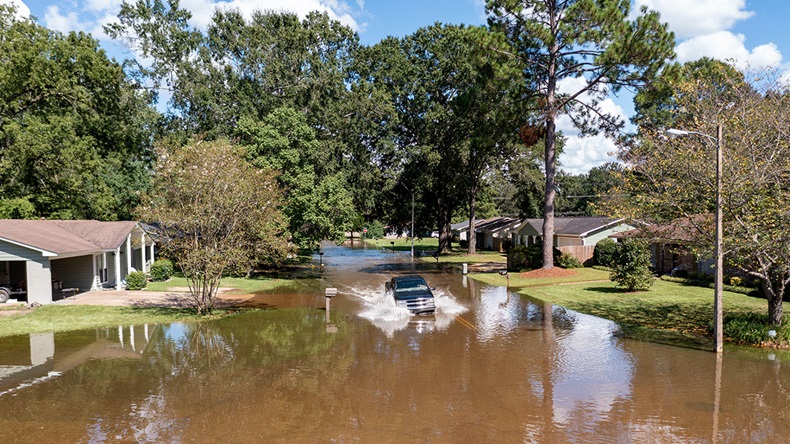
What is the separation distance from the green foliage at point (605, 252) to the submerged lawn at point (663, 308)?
5.23 m

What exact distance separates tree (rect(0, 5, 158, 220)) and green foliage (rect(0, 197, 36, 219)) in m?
1.26

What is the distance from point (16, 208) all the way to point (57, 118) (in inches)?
266

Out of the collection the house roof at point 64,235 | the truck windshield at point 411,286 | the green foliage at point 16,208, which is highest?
the green foliage at point 16,208

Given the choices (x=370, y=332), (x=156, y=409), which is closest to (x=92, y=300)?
(x=370, y=332)

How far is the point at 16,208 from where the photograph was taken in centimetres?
3347

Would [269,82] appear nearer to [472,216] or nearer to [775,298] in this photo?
[472,216]

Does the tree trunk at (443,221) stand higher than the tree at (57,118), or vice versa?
the tree at (57,118)

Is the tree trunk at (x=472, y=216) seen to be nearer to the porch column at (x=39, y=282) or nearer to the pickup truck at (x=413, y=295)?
the pickup truck at (x=413, y=295)

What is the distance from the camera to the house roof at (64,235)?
23938mm

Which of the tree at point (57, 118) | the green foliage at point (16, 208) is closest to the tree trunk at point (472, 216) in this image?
the tree at point (57, 118)

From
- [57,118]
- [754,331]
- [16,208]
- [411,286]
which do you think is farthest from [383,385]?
[16,208]

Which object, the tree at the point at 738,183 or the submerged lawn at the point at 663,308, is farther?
the submerged lawn at the point at 663,308

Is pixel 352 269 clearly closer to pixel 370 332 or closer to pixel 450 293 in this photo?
pixel 450 293

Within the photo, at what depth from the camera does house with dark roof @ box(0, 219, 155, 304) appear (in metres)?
23.9
